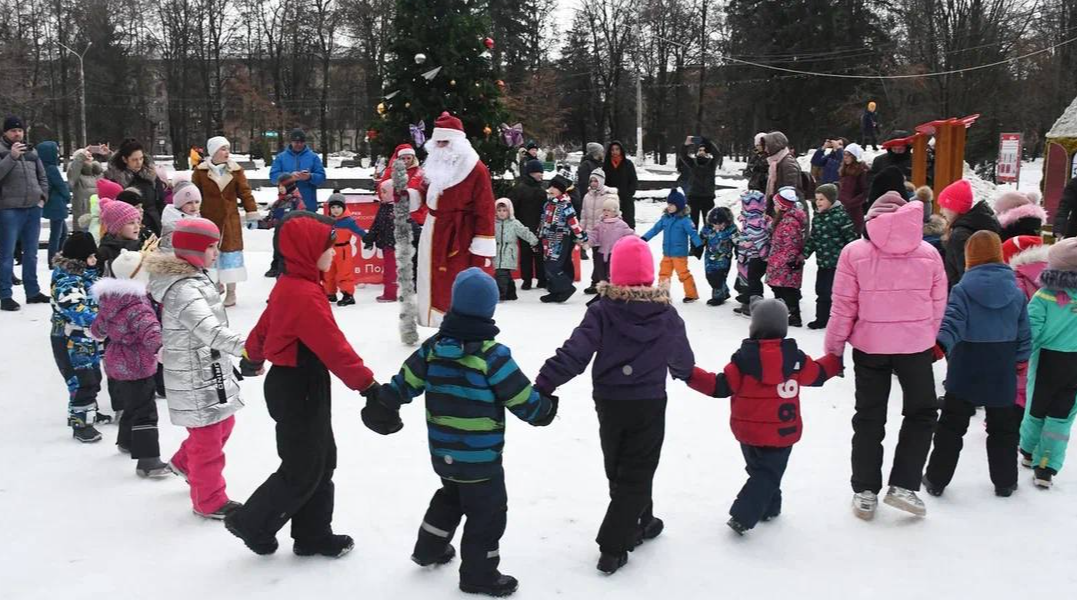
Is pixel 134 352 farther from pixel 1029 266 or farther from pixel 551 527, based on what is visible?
pixel 1029 266

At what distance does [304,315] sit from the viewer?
4.00 meters

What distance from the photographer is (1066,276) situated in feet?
17.1

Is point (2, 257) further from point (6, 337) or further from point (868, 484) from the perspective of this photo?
point (868, 484)

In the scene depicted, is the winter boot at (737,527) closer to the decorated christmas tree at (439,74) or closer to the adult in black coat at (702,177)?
the decorated christmas tree at (439,74)

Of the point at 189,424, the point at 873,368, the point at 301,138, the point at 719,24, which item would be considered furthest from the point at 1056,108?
the point at 189,424

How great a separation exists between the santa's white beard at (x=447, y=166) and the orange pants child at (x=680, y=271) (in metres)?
Result: 4.15

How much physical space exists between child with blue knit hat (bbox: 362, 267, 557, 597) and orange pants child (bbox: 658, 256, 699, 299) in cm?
729

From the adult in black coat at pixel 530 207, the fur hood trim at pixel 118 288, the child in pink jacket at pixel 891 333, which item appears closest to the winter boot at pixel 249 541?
the fur hood trim at pixel 118 288

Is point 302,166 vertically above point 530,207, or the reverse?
point 302,166

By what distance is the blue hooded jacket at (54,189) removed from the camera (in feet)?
39.8

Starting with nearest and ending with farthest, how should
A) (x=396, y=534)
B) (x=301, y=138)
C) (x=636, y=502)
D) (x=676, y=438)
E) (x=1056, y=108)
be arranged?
(x=636, y=502), (x=396, y=534), (x=676, y=438), (x=301, y=138), (x=1056, y=108)

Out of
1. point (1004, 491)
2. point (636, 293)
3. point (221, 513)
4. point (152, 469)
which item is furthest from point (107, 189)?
point (1004, 491)

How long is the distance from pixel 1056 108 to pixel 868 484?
137 ft

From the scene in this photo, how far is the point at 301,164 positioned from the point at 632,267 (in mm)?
8952
